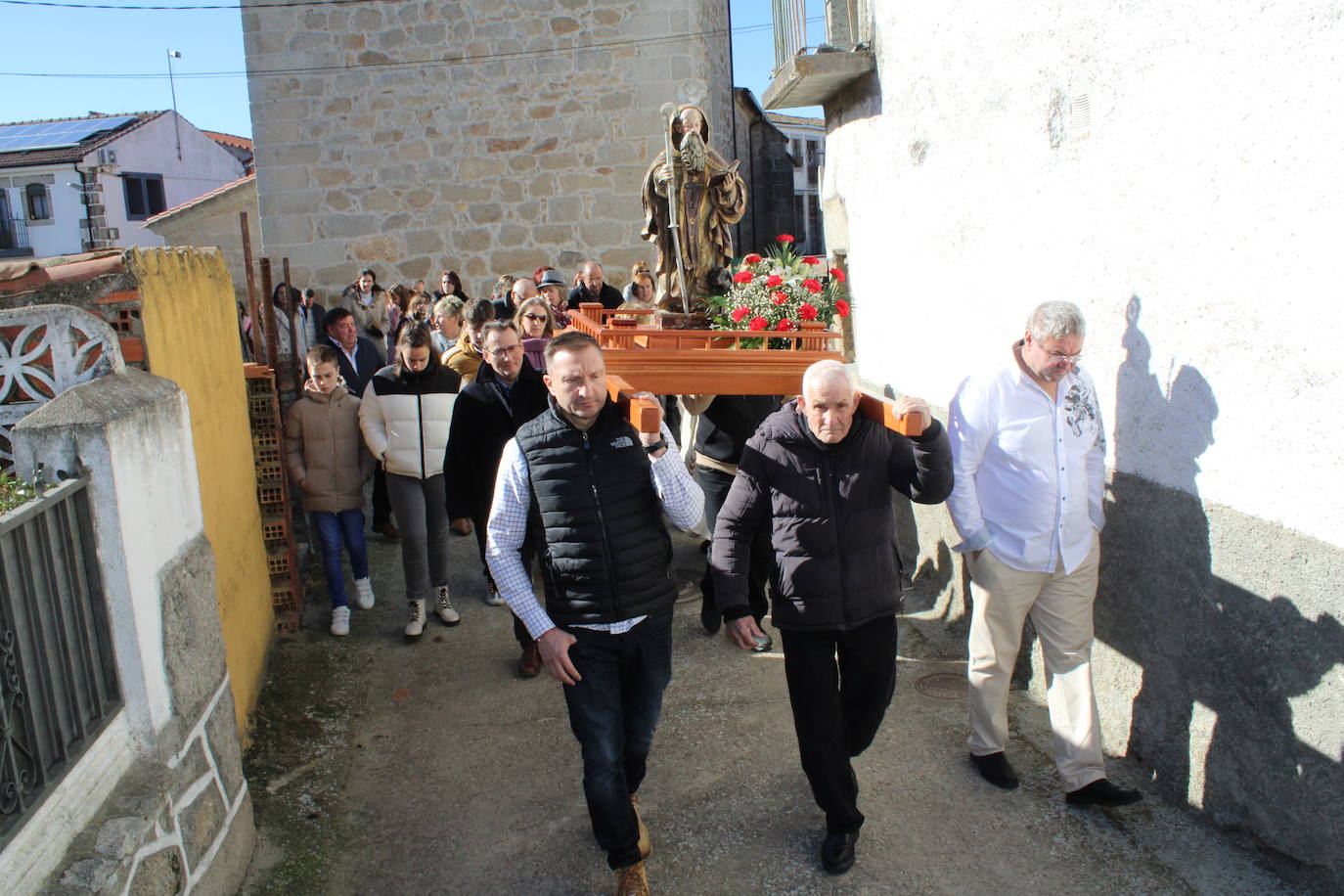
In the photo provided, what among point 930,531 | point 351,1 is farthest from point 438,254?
point 930,531

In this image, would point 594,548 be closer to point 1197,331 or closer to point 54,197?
point 1197,331

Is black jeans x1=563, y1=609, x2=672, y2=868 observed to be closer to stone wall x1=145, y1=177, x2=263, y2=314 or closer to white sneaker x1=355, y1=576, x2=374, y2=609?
white sneaker x1=355, y1=576, x2=374, y2=609

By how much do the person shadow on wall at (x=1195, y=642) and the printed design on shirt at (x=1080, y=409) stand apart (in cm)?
22

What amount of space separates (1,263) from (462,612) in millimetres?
3236

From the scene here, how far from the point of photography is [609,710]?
3.15 m

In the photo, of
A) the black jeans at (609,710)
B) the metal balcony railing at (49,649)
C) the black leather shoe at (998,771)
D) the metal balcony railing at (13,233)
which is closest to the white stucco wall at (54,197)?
the metal balcony railing at (13,233)

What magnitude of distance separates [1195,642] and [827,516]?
54.3 inches

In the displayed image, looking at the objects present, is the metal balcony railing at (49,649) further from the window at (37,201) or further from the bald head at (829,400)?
the window at (37,201)

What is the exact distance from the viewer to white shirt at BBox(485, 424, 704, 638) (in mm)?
3123

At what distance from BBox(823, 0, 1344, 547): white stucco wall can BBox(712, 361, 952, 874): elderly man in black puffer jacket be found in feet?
3.13

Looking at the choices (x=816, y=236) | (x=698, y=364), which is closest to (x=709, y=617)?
(x=698, y=364)

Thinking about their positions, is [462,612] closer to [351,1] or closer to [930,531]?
[930,531]

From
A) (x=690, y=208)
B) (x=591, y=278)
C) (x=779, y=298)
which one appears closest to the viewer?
(x=779, y=298)

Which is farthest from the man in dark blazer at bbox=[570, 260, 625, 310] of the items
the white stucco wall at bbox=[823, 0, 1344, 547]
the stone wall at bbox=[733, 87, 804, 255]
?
the stone wall at bbox=[733, 87, 804, 255]
